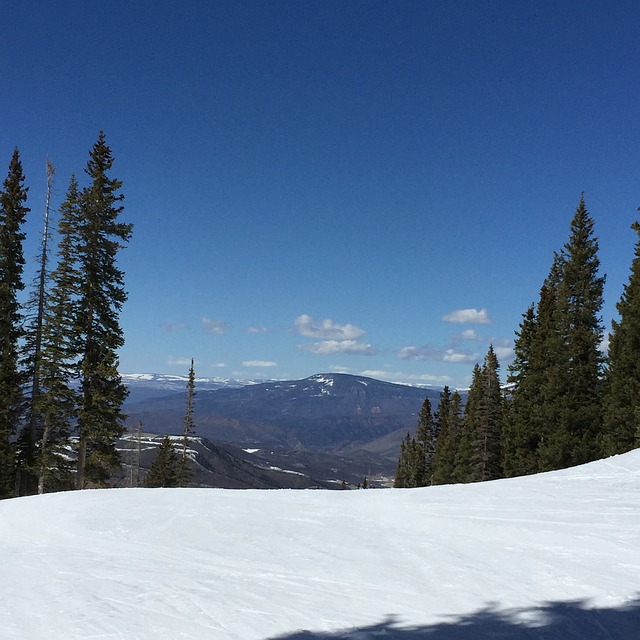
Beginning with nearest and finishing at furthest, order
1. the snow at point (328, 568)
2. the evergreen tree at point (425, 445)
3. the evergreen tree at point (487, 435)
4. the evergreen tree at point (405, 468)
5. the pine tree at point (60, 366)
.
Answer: the snow at point (328, 568) → the pine tree at point (60, 366) → the evergreen tree at point (487, 435) → the evergreen tree at point (425, 445) → the evergreen tree at point (405, 468)

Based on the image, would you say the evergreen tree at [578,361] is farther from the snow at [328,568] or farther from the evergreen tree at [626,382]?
the snow at [328,568]

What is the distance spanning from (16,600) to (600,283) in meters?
33.4

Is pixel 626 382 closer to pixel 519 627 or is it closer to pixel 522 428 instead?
pixel 522 428

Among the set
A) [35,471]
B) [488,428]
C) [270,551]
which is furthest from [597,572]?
[488,428]

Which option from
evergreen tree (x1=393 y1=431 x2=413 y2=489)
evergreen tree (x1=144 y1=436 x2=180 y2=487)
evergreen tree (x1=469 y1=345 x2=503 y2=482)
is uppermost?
evergreen tree (x1=469 y1=345 x2=503 y2=482)

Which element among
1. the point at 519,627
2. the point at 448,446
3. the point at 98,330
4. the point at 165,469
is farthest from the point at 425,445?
the point at 519,627

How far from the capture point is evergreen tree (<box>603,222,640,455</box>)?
2492 cm

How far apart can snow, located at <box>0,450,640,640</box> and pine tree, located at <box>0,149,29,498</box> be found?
16260mm

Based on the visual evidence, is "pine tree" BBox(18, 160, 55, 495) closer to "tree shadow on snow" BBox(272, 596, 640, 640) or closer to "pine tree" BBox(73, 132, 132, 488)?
"pine tree" BBox(73, 132, 132, 488)

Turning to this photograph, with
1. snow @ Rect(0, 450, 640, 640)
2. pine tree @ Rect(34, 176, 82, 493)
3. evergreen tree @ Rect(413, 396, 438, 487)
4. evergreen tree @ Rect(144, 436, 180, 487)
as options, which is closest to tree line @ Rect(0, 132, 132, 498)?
pine tree @ Rect(34, 176, 82, 493)

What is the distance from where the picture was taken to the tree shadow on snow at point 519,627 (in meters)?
4.23

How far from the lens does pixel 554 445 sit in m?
28.8

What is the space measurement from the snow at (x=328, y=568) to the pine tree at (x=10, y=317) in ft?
53.3

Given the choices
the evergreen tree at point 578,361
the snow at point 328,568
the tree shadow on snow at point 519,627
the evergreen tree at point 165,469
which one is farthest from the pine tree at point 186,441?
the tree shadow on snow at point 519,627
